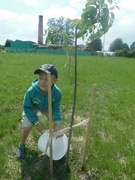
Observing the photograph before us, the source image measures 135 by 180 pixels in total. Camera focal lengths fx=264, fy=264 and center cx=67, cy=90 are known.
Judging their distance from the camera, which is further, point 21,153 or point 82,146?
point 82,146

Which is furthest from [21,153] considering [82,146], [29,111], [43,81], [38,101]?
[43,81]

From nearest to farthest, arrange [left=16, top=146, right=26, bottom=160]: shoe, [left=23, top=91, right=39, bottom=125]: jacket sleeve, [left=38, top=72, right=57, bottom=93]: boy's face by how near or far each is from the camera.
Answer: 1. [left=38, top=72, right=57, bottom=93]: boy's face
2. [left=23, top=91, right=39, bottom=125]: jacket sleeve
3. [left=16, top=146, right=26, bottom=160]: shoe

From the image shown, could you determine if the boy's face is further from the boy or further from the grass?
the grass

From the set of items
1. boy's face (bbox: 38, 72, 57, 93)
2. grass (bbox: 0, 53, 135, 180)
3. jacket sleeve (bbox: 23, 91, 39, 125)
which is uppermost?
boy's face (bbox: 38, 72, 57, 93)

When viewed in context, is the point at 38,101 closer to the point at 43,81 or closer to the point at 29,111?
the point at 29,111

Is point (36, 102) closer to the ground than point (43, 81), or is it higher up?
closer to the ground

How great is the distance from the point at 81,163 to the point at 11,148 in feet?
3.52

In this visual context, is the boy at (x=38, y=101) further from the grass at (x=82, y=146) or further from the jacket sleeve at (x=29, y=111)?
the grass at (x=82, y=146)

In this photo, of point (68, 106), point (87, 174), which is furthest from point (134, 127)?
point (87, 174)

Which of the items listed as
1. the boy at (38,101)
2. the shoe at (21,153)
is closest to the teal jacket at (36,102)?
the boy at (38,101)

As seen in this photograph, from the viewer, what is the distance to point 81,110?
6.26 metres

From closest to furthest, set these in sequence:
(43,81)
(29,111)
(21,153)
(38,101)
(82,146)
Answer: (43,81) < (29,111) < (38,101) < (21,153) < (82,146)

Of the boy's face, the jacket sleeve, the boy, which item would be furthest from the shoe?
the boy's face

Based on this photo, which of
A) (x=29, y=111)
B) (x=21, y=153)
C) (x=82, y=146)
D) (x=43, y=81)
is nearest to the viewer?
(x=43, y=81)
